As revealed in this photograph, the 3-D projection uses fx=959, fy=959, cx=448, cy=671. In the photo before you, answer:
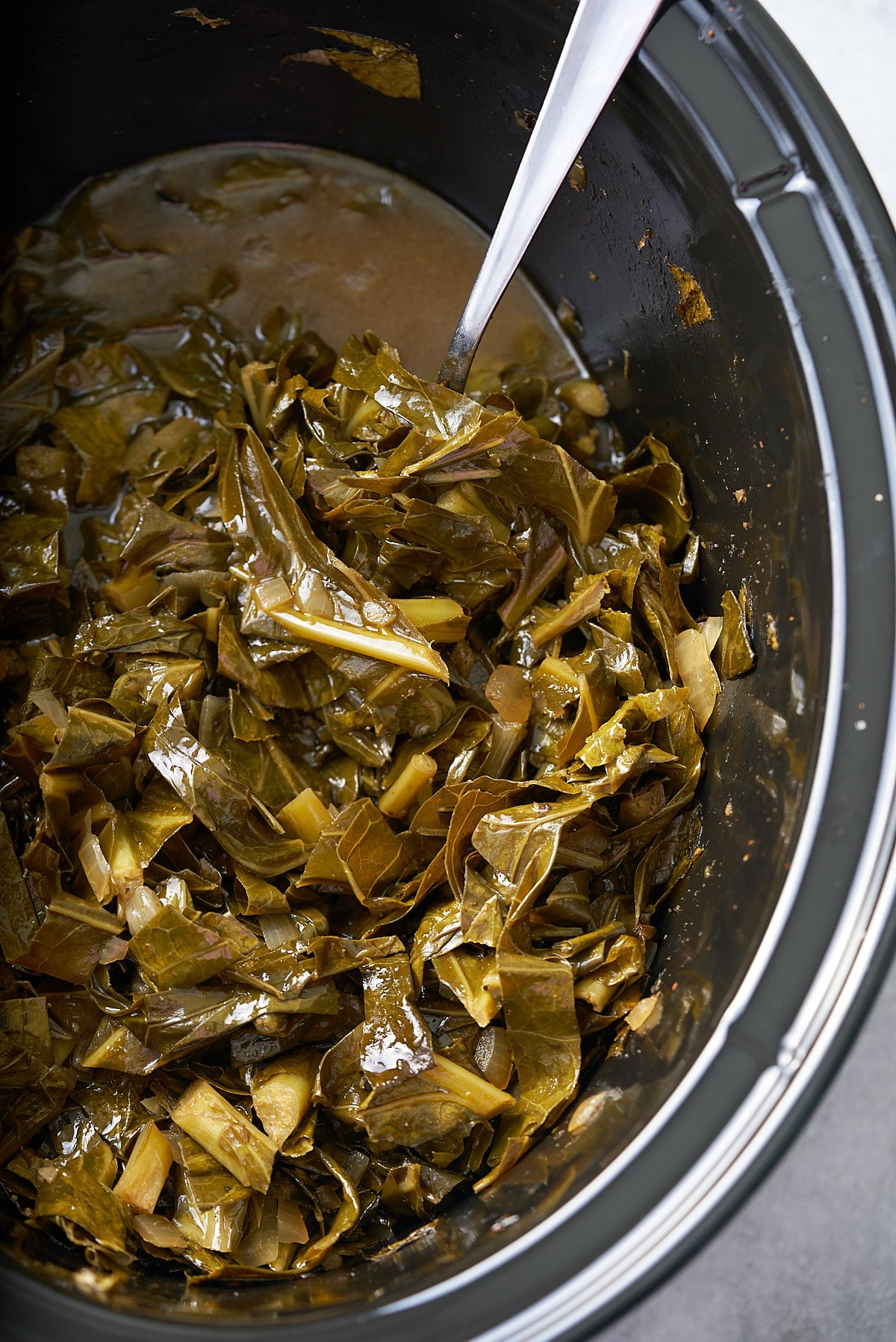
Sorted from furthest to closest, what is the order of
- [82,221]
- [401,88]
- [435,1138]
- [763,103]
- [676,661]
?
[82,221], [401,88], [676,661], [435,1138], [763,103]

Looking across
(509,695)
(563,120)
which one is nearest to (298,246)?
(563,120)

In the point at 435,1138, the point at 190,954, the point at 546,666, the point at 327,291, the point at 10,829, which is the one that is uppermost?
the point at 327,291

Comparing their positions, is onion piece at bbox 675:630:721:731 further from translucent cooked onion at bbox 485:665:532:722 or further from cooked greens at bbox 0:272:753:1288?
translucent cooked onion at bbox 485:665:532:722

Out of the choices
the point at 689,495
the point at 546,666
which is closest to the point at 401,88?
the point at 689,495

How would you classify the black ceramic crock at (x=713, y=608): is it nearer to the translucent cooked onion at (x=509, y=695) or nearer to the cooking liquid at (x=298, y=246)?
the cooking liquid at (x=298, y=246)

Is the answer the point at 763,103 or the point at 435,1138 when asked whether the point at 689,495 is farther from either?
the point at 435,1138

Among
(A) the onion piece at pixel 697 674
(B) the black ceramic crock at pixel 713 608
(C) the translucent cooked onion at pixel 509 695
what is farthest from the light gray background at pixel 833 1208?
(C) the translucent cooked onion at pixel 509 695

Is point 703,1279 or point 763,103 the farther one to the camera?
point 703,1279

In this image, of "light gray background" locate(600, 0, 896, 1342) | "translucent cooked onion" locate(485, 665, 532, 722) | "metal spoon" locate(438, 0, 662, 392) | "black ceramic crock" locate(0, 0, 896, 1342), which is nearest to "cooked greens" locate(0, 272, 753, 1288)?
"translucent cooked onion" locate(485, 665, 532, 722)
